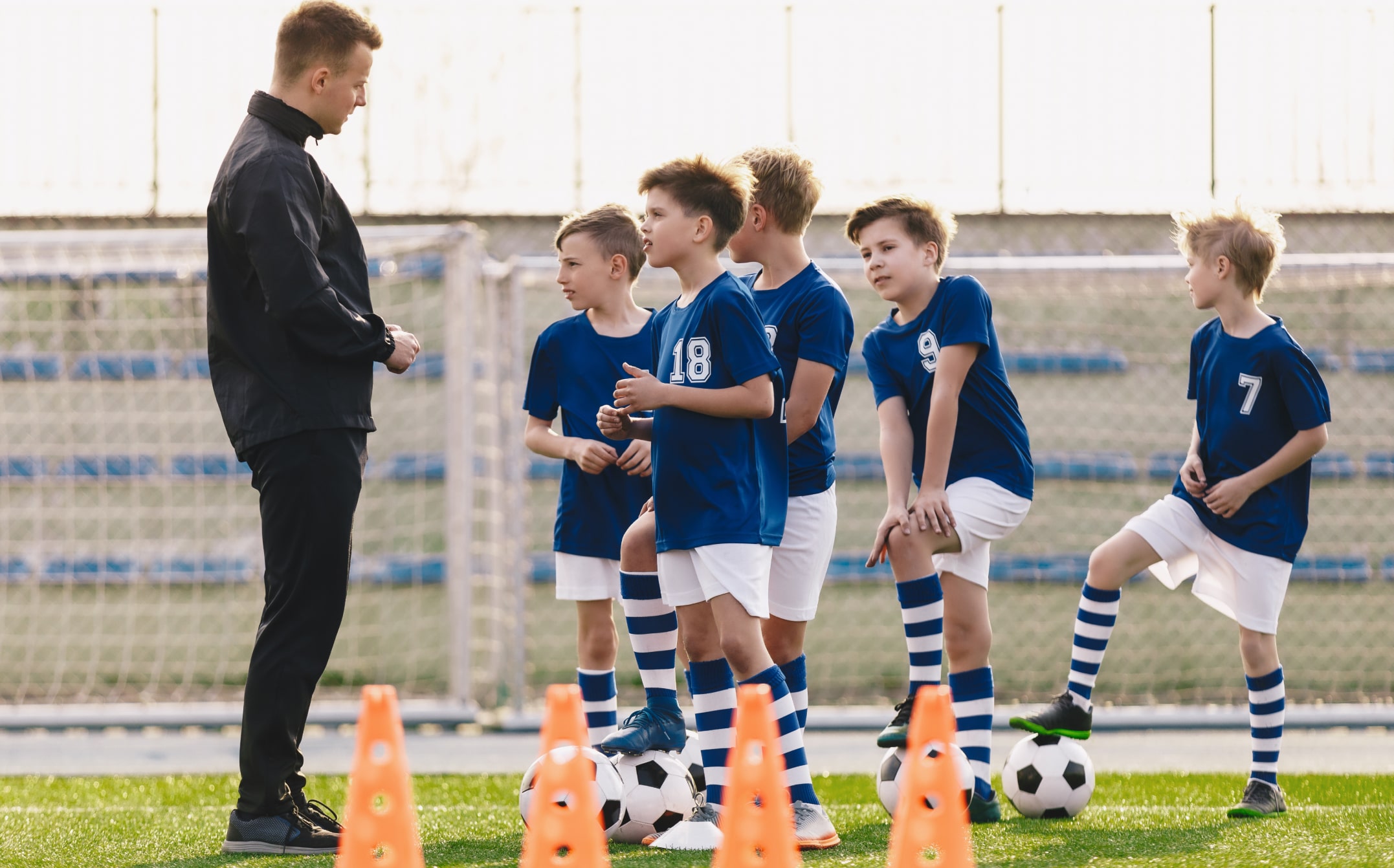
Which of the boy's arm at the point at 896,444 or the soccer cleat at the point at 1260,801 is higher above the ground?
the boy's arm at the point at 896,444

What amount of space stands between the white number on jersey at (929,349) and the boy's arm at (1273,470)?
34.9 inches

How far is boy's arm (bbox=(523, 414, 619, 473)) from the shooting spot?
11.9 ft

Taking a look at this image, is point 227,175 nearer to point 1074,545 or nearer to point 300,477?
point 300,477

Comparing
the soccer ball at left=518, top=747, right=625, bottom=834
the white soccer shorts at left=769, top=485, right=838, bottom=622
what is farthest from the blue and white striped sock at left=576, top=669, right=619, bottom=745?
the white soccer shorts at left=769, top=485, right=838, bottom=622

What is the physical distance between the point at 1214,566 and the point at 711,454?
1713 mm

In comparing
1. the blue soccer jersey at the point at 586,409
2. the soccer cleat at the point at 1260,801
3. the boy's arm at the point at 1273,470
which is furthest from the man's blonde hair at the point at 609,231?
the soccer cleat at the point at 1260,801

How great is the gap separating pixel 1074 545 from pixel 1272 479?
483 cm

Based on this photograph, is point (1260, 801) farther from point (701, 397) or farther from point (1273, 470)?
point (701, 397)

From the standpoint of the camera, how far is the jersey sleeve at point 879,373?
3.75 meters

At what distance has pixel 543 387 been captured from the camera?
3.97 m

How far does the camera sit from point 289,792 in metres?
3.13

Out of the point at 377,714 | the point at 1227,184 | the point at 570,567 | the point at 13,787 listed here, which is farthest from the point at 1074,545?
the point at 377,714

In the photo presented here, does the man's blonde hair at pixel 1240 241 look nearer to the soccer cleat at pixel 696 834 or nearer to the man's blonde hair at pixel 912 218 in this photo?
the man's blonde hair at pixel 912 218

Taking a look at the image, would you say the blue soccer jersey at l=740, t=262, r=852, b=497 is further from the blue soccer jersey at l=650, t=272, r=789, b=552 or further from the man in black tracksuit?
the man in black tracksuit
